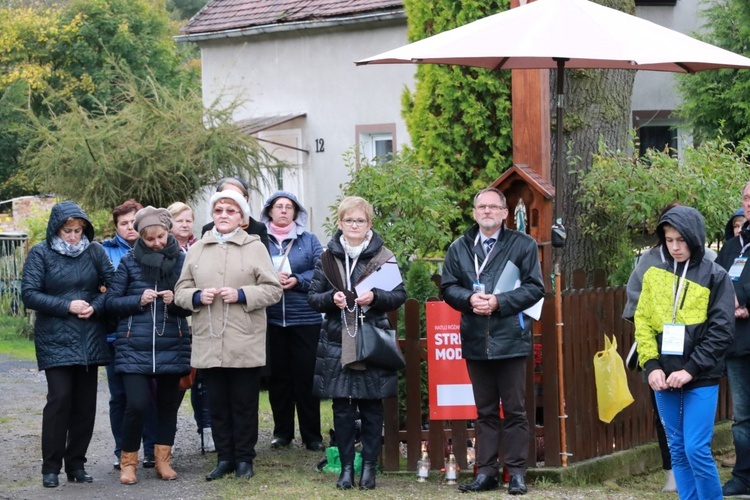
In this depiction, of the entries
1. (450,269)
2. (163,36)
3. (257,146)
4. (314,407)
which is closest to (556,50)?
(450,269)

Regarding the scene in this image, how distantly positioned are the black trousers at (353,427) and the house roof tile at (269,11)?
11.1 meters

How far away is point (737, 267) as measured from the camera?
7.59 meters

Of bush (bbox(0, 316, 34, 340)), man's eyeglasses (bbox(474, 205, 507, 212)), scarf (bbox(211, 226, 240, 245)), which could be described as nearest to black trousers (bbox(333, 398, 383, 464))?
scarf (bbox(211, 226, 240, 245))

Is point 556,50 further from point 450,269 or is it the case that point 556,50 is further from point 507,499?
point 507,499

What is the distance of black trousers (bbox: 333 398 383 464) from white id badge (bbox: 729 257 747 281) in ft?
8.18

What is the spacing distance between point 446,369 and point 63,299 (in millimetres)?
2665

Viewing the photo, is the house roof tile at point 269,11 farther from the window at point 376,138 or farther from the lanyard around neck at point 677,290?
the lanyard around neck at point 677,290

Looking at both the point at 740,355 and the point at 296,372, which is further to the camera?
the point at 296,372

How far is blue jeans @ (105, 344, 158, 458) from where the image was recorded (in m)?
8.33

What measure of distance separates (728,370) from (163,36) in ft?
106

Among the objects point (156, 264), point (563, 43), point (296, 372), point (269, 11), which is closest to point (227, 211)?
point (156, 264)

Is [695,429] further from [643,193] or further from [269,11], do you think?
[269,11]

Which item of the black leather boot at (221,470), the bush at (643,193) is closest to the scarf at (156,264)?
the black leather boot at (221,470)

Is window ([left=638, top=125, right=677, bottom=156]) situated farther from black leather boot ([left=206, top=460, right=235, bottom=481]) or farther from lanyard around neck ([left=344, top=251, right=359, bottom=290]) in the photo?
Result: black leather boot ([left=206, top=460, right=235, bottom=481])
